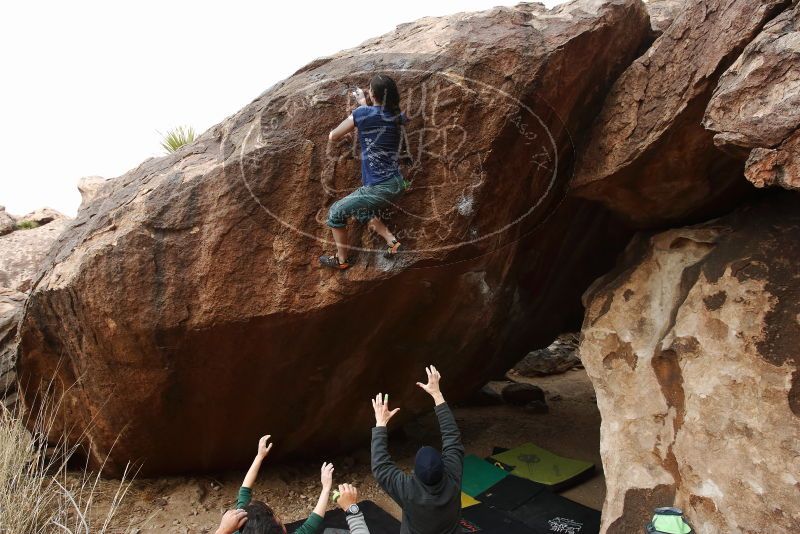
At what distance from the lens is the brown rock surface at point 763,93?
8.90 ft

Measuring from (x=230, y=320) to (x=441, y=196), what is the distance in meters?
1.61

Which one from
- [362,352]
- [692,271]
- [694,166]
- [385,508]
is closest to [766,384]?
Result: [692,271]

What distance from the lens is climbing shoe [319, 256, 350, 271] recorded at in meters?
3.80

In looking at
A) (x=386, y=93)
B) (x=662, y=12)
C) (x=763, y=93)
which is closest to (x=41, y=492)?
(x=386, y=93)

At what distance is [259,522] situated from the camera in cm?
231

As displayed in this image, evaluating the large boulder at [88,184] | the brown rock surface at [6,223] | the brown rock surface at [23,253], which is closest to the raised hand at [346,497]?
the brown rock surface at [23,253]

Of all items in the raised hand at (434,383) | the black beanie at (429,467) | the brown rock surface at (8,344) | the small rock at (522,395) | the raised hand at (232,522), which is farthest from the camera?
the small rock at (522,395)

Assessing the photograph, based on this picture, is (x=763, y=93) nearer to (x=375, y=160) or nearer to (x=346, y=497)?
(x=375, y=160)

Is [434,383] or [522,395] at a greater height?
[434,383]

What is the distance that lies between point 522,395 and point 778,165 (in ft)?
16.4

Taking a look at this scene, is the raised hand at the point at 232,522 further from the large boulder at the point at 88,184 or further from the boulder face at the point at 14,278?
the large boulder at the point at 88,184

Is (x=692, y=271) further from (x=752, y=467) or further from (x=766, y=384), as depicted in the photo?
(x=752, y=467)

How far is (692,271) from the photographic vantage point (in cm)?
371

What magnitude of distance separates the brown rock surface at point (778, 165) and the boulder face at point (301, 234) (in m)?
1.36
